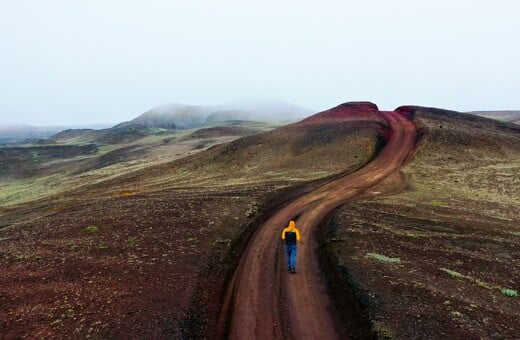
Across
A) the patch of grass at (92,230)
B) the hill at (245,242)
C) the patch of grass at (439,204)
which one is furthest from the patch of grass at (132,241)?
the patch of grass at (439,204)

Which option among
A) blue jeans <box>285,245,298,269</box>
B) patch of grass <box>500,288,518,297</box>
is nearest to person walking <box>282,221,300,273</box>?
blue jeans <box>285,245,298,269</box>

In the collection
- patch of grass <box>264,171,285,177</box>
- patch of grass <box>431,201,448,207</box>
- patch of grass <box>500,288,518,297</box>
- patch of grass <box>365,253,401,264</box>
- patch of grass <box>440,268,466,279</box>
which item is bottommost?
patch of grass <box>500,288,518,297</box>

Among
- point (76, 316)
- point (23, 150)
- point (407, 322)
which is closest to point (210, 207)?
point (76, 316)

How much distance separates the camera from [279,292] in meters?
16.9

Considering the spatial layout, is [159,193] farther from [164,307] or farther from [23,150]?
[23,150]

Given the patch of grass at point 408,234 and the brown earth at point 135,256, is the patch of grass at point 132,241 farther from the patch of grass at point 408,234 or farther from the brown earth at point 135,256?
the patch of grass at point 408,234

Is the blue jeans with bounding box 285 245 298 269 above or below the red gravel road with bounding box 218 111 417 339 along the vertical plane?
above

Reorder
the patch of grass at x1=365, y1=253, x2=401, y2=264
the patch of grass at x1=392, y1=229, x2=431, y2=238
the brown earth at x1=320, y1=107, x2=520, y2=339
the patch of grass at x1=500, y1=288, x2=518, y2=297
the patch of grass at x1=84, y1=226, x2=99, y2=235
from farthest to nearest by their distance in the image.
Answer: the patch of grass at x1=84, y1=226, x2=99, y2=235, the patch of grass at x1=392, y1=229, x2=431, y2=238, the patch of grass at x1=365, y1=253, x2=401, y2=264, the patch of grass at x1=500, y1=288, x2=518, y2=297, the brown earth at x1=320, y1=107, x2=520, y2=339

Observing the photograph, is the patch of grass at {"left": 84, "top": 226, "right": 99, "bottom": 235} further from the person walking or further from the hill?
the person walking

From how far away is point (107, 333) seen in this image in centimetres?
1302

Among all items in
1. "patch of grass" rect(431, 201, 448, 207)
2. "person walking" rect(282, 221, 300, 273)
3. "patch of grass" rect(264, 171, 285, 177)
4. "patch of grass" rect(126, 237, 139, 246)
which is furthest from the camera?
"patch of grass" rect(264, 171, 285, 177)

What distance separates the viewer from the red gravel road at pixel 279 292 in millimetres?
13977

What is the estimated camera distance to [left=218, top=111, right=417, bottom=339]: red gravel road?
1398cm

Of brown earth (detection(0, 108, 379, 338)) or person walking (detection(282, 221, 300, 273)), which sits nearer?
brown earth (detection(0, 108, 379, 338))
